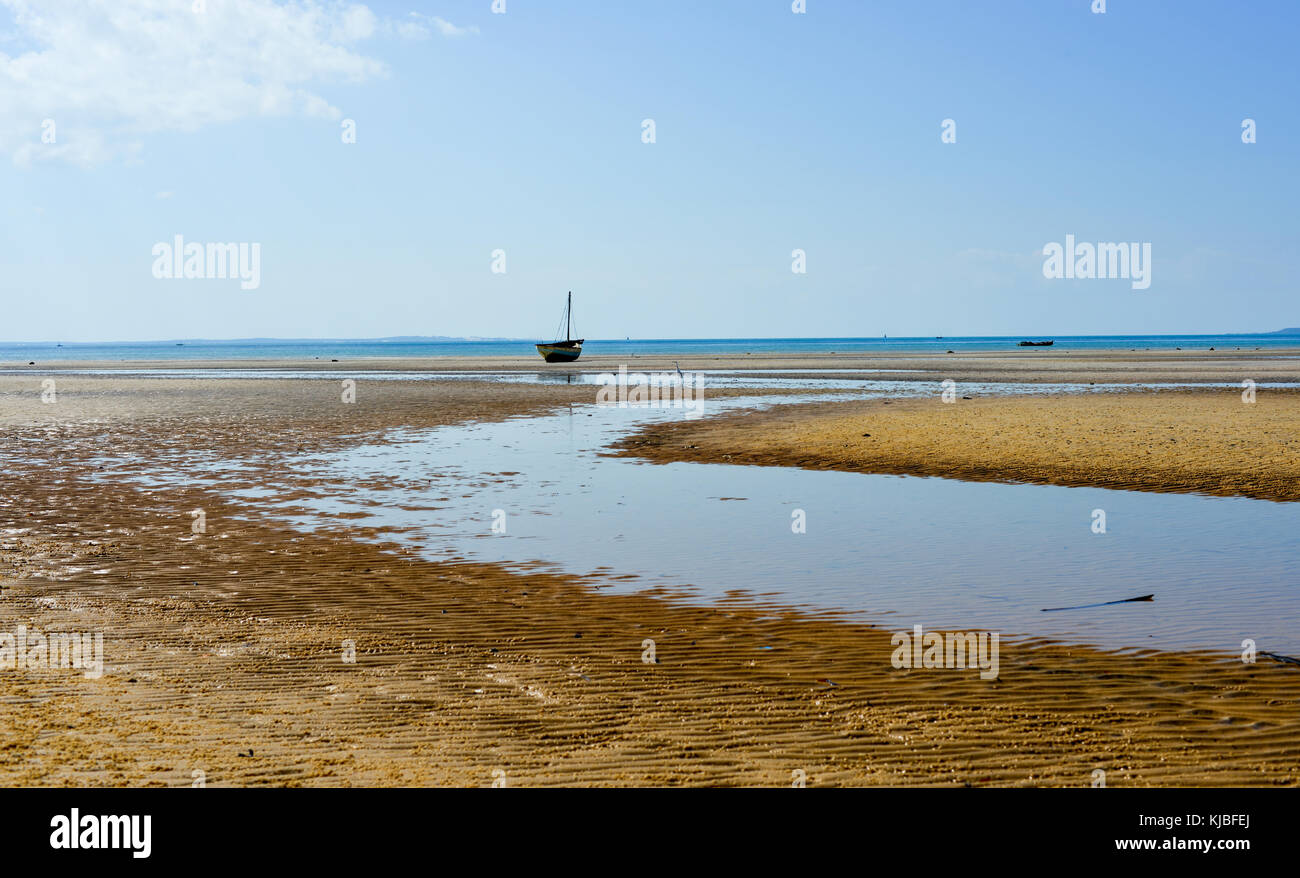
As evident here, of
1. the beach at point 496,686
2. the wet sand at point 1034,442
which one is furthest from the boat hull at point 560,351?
the beach at point 496,686

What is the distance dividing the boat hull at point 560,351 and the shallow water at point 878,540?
76.8 meters

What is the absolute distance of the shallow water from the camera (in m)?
10.1

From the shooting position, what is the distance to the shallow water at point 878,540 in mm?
10086

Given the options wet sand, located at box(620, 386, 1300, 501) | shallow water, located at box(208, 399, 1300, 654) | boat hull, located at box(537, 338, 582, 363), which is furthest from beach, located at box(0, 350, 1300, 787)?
boat hull, located at box(537, 338, 582, 363)

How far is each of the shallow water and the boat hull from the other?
76.8 metres

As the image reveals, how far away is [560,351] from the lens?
99.5 metres

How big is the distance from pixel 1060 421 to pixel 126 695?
27.8m

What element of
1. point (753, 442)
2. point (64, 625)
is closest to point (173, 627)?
point (64, 625)

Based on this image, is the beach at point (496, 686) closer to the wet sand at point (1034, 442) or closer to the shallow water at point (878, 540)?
the shallow water at point (878, 540)

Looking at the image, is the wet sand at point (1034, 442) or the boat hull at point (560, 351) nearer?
the wet sand at point (1034, 442)

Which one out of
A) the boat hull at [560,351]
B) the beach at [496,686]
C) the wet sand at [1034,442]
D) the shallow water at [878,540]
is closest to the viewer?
the beach at [496,686]

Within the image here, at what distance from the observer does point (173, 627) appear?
31.0 feet

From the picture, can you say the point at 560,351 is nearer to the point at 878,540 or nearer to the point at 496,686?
the point at 878,540
